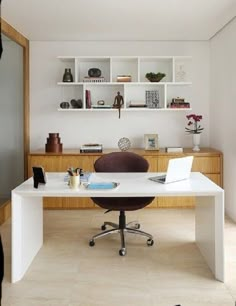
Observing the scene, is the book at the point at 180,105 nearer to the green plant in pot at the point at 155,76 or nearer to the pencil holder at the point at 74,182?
the green plant in pot at the point at 155,76

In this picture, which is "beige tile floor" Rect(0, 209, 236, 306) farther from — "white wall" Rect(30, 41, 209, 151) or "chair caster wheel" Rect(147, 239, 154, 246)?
"white wall" Rect(30, 41, 209, 151)

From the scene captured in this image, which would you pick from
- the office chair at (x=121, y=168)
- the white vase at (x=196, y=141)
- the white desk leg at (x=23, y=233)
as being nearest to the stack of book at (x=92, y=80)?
the white vase at (x=196, y=141)

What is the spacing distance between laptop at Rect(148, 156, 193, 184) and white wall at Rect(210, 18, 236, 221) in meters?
1.48

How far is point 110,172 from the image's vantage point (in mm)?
3680

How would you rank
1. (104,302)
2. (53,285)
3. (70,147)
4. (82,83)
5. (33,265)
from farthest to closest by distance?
(70,147) → (82,83) → (33,265) → (53,285) → (104,302)

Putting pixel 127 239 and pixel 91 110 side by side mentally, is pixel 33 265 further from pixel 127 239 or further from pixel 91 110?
pixel 91 110

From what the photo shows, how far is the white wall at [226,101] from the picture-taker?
4.35 m

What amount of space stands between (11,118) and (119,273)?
2.69 metres

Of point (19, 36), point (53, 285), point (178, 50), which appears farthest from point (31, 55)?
point (53, 285)

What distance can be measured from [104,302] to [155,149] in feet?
9.64

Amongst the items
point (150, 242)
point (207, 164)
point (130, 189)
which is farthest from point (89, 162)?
point (130, 189)

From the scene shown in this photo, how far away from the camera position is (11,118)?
4680mm

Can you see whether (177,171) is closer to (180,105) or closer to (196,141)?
(196,141)

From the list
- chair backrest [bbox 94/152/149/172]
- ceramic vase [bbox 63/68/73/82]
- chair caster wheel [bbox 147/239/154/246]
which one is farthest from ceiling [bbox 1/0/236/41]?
chair caster wheel [bbox 147/239/154/246]
